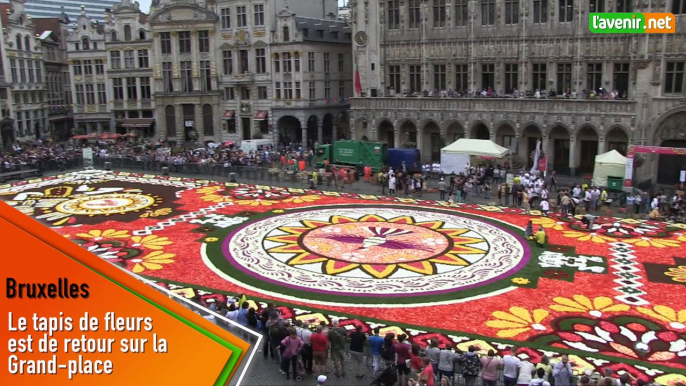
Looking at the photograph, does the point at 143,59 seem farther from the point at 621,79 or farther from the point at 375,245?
the point at 375,245

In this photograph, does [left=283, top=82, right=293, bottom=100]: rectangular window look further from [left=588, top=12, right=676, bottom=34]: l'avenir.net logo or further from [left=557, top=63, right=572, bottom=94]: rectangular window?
[left=588, top=12, right=676, bottom=34]: l'avenir.net logo

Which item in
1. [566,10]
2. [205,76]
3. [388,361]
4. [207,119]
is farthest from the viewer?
[207,119]

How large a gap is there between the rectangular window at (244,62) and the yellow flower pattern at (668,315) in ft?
162

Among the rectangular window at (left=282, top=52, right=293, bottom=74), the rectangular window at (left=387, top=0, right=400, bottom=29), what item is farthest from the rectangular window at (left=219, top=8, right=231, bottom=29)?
the rectangular window at (left=387, top=0, right=400, bottom=29)

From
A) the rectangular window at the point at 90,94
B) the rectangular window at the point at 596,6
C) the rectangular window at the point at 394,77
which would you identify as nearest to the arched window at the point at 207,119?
the rectangular window at the point at 90,94

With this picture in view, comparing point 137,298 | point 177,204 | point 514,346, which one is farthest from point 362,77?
point 137,298

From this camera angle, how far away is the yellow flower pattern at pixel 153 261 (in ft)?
83.4

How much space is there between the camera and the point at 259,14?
61094 millimetres

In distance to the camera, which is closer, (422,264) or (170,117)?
(422,264)

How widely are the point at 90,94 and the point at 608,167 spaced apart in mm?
59368

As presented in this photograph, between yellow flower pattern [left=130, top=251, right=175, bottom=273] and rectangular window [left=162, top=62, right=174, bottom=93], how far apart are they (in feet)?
140

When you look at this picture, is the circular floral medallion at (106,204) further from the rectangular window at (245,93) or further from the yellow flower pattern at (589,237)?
the rectangular window at (245,93)

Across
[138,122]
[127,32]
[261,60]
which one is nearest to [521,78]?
[261,60]

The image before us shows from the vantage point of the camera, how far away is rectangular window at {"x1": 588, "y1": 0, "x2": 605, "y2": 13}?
43.2 metres
